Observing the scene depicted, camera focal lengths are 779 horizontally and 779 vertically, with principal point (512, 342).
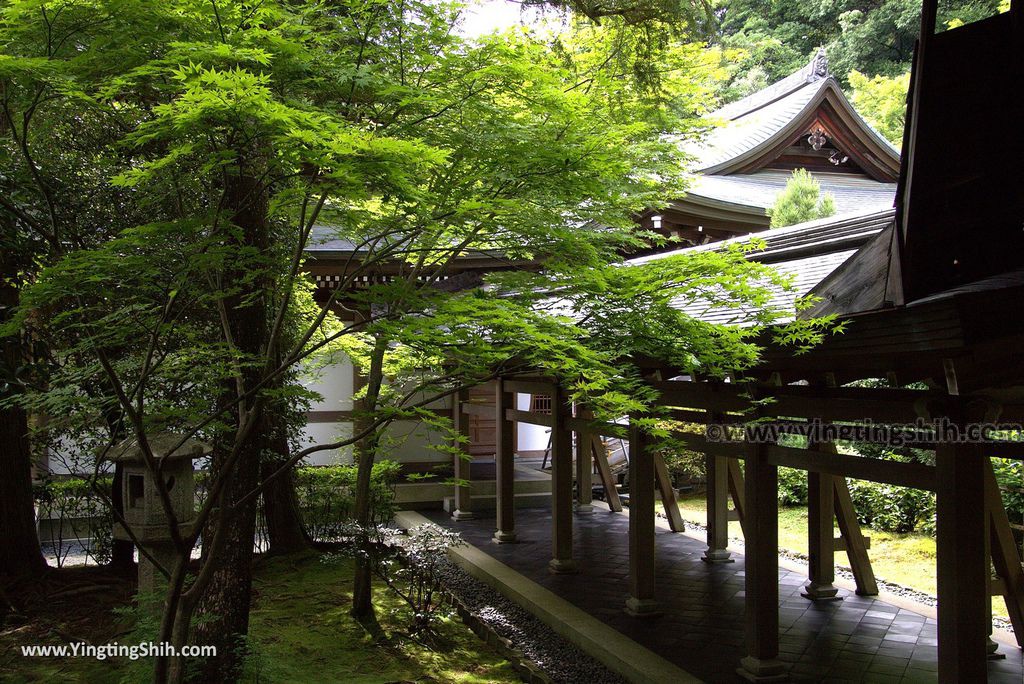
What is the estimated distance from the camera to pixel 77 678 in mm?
6383

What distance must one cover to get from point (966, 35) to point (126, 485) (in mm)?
5958

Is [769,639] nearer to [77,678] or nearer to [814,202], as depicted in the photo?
[77,678]

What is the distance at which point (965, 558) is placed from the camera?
14.3 ft

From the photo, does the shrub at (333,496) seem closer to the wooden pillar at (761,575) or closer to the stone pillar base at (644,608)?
the stone pillar base at (644,608)

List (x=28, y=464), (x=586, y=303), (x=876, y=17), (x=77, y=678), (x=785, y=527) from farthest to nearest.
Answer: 1. (x=876, y=17)
2. (x=785, y=527)
3. (x=28, y=464)
4. (x=77, y=678)
5. (x=586, y=303)

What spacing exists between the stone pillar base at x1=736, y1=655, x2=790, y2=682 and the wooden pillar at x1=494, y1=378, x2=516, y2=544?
5118 mm

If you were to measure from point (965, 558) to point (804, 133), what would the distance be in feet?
41.9

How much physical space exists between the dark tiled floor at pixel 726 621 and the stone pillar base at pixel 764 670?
0.11 m

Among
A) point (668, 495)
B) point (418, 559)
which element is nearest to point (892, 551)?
point (668, 495)

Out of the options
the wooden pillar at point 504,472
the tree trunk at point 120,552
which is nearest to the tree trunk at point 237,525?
the tree trunk at point 120,552

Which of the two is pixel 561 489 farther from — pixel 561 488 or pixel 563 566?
pixel 563 566

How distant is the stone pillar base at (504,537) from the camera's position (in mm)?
10716

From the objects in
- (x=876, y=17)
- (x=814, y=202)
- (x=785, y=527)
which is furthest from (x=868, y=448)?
(x=876, y=17)

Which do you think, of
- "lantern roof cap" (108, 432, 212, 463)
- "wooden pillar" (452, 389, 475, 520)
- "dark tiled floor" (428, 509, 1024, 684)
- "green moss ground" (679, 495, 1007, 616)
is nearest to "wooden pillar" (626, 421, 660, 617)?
"dark tiled floor" (428, 509, 1024, 684)
